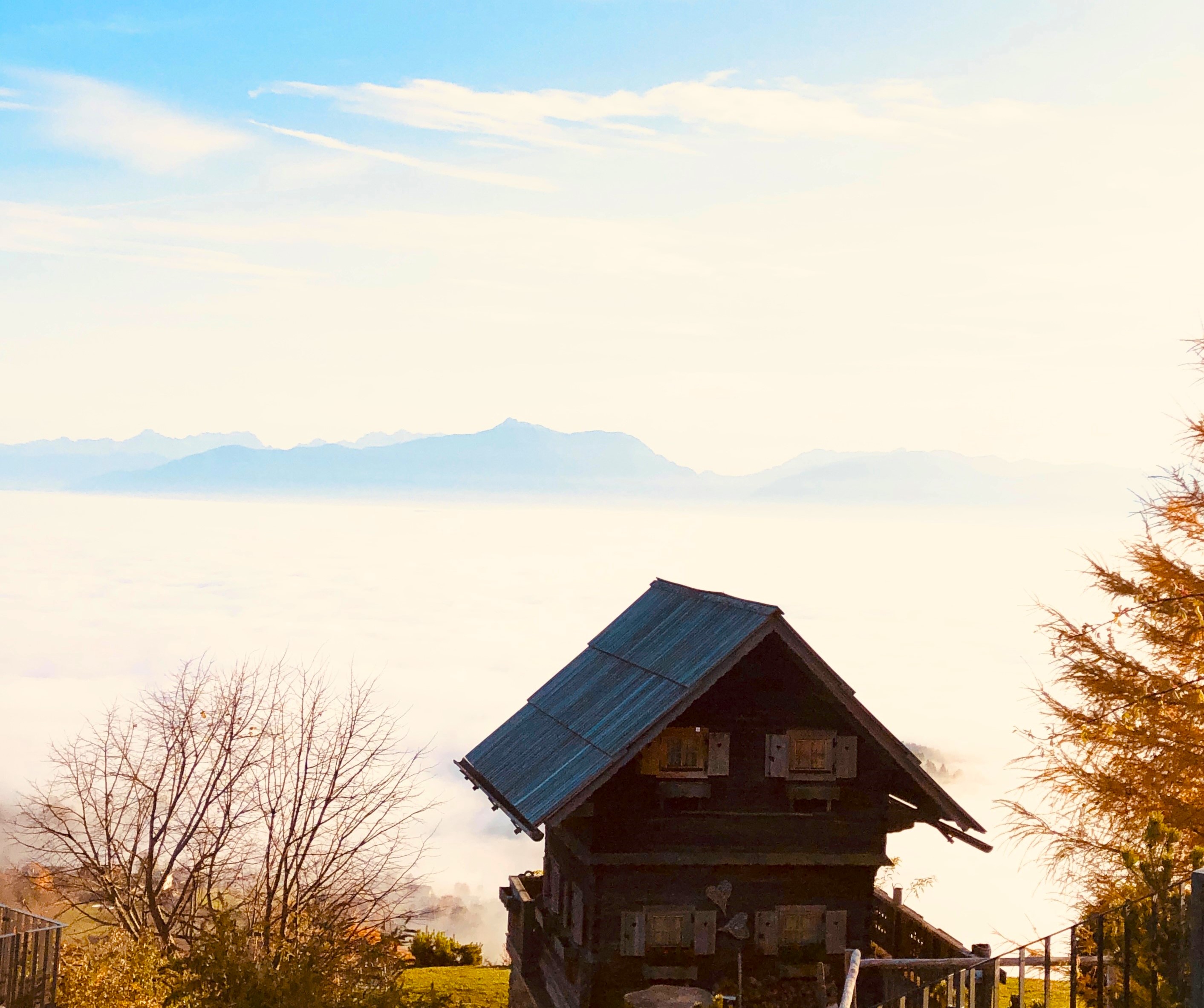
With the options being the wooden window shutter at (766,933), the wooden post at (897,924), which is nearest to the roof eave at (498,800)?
the wooden window shutter at (766,933)

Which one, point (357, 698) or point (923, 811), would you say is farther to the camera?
point (357, 698)

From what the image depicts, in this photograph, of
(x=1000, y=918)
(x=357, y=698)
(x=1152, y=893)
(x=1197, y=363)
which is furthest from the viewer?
(x=357, y=698)

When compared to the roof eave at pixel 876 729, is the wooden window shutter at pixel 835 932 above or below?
below

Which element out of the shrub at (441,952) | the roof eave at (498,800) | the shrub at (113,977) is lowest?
the shrub at (441,952)

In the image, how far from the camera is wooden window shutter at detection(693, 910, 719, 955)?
22766mm

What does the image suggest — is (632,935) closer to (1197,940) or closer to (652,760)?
(652,760)

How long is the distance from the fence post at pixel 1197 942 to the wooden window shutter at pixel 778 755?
1207cm

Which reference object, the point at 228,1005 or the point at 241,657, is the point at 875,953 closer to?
the point at 228,1005

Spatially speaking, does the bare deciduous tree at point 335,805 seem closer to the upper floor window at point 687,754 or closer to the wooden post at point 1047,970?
the upper floor window at point 687,754

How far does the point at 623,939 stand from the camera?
22.6m

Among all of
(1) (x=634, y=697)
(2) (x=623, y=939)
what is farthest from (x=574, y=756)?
(2) (x=623, y=939)

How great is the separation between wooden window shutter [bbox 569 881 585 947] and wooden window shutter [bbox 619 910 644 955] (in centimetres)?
82

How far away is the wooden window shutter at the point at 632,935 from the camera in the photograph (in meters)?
22.5

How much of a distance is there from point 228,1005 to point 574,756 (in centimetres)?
683
